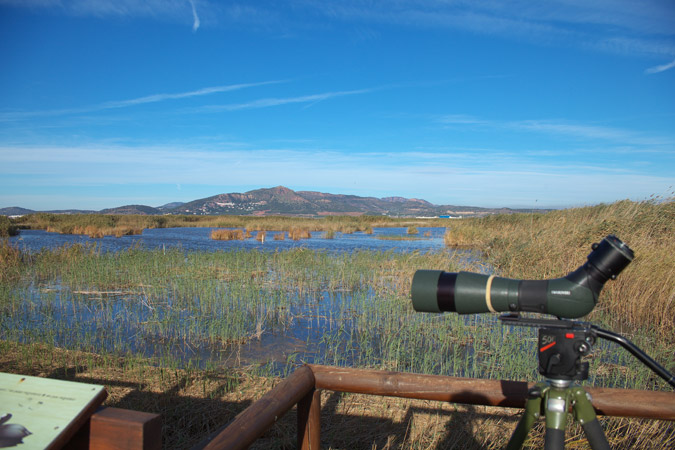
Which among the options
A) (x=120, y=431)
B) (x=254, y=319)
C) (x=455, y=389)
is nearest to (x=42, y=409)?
(x=120, y=431)

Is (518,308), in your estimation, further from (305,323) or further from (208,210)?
(208,210)

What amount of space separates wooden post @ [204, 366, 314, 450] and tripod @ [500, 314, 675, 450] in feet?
2.38

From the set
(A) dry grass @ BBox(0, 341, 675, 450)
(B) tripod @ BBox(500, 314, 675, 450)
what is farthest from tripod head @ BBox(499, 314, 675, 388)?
(A) dry grass @ BBox(0, 341, 675, 450)

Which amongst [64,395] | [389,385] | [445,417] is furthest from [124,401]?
[64,395]

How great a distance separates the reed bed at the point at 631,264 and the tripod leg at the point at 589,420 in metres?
5.53

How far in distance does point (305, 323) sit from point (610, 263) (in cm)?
597

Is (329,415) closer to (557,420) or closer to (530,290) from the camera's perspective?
(557,420)

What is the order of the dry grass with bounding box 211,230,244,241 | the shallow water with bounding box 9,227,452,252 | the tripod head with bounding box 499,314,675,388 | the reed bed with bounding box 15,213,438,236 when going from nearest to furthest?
the tripod head with bounding box 499,314,675,388 → the shallow water with bounding box 9,227,452,252 → the dry grass with bounding box 211,230,244,241 → the reed bed with bounding box 15,213,438,236

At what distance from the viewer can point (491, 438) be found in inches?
114

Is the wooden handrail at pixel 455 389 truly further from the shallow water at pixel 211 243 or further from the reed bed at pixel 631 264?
the shallow water at pixel 211 243

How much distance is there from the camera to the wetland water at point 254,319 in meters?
5.16

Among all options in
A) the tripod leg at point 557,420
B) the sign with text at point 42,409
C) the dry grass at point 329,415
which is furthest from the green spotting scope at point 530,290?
the dry grass at point 329,415

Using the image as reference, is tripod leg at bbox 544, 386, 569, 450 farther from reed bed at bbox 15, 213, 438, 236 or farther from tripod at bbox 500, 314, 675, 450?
reed bed at bbox 15, 213, 438, 236

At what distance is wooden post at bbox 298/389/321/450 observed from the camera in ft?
5.92
